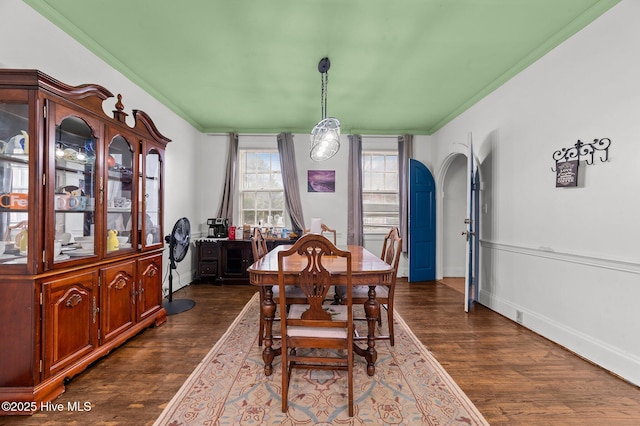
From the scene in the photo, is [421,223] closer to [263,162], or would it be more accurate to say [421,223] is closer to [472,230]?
[472,230]

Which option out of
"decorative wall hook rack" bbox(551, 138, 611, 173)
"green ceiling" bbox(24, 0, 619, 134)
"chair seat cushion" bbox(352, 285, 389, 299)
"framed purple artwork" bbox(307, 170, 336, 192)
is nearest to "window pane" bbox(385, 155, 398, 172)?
"framed purple artwork" bbox(307, 170, 336, 192)

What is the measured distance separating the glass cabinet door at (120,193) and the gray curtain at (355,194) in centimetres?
349

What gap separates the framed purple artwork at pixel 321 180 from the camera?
524cm

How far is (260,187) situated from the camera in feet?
17.5

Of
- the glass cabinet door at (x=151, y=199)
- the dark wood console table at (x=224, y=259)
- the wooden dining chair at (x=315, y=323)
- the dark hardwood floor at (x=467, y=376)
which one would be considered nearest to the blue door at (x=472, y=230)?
the dark hardwood floor at (x=467, y=376)

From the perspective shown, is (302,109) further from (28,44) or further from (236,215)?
(28,44)

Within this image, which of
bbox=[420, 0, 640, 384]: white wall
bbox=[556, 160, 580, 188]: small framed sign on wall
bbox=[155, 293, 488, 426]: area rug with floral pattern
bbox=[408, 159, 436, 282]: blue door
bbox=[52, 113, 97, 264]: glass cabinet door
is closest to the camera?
bbox=[155, 293, 488, 426]: area rug with floral pattern

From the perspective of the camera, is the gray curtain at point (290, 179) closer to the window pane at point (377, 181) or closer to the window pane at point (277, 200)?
the window pane at point (277, 200)

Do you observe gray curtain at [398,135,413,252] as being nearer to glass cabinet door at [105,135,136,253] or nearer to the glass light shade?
the glass light shade

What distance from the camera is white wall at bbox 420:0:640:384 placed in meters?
2.03

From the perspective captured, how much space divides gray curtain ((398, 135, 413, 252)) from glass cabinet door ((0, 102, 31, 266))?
4840 millimetres

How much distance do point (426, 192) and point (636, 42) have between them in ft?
10.4

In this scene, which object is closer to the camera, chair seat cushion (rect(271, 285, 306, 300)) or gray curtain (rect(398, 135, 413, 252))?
chair seat cushion (rect(271, 285, 306, 300))

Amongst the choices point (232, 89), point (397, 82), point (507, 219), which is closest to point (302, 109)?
point (232, 89)
